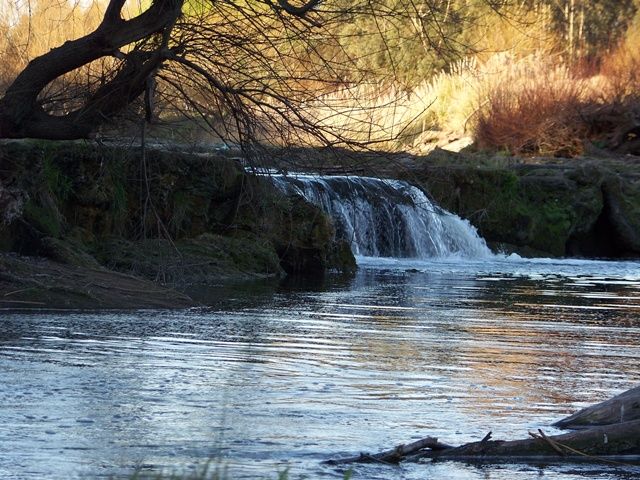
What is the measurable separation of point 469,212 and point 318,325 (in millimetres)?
13356

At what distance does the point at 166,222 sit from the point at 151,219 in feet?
2.89

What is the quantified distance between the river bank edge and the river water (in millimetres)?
924

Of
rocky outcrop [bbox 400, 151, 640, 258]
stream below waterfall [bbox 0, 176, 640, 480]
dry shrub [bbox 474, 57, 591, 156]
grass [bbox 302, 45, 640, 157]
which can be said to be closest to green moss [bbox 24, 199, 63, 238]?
stream below waterfall [bbox 0, 176, 640, 480]

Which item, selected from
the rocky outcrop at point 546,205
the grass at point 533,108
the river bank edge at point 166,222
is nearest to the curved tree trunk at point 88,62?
the river bank edge at point 166,222

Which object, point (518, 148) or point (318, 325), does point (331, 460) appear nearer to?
point (318, 325)

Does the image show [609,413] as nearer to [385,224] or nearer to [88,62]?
[88,62]

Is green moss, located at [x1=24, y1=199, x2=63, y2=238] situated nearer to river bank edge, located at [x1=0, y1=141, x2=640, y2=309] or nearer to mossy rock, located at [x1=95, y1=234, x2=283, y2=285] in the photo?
river bank edge, located at [x1=0, y1=141, x2=640, y2=309]

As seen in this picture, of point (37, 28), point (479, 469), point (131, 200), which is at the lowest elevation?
point (479, 469)

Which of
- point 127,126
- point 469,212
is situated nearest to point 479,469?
point 127,126

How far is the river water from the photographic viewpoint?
6.67 metres

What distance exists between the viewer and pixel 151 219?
674 inches

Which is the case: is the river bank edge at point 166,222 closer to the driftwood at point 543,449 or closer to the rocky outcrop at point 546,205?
the rocky outcrop at point 546,205

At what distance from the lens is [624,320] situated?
1351cm

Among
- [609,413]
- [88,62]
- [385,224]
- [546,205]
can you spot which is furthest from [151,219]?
[546,205]
